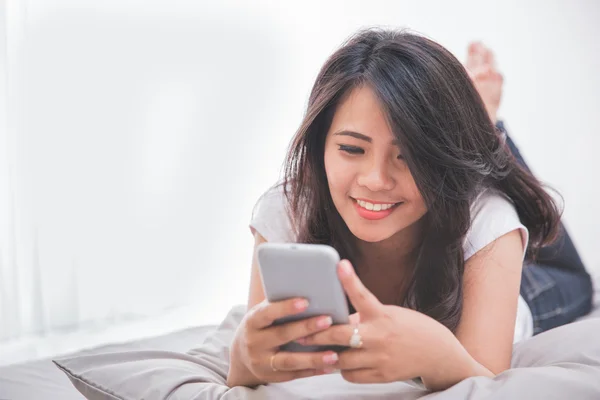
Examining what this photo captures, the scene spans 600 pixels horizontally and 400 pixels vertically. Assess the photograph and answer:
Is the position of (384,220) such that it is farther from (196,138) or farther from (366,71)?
(196,138)

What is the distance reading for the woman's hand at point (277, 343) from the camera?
3.09 ft

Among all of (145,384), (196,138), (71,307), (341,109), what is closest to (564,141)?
(196,138)

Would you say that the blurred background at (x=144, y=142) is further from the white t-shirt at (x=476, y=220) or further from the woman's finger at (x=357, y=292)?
the woman's finger at (x=357, y=292)

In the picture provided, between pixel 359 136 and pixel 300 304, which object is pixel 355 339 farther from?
pixel 359 136

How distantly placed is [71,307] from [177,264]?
0.49 metres

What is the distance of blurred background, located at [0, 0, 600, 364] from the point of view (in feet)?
7.79

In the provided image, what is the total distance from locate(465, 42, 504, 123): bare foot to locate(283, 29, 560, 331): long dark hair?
636 mm

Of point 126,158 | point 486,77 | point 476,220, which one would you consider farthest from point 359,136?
point 126,158

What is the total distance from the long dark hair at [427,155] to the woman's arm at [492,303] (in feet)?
0.11

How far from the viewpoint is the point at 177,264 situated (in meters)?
2.89

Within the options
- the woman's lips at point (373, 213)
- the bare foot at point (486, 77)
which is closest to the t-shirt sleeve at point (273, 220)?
the woman's lips at point (373, 213)

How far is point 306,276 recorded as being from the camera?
90 centimetres

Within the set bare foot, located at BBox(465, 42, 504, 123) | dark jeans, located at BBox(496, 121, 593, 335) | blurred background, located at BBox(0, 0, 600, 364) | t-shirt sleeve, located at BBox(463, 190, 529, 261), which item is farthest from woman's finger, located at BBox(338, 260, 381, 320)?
blurred background, located at BBox(0, 0, 600, 364)

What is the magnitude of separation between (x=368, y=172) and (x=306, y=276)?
35cm
